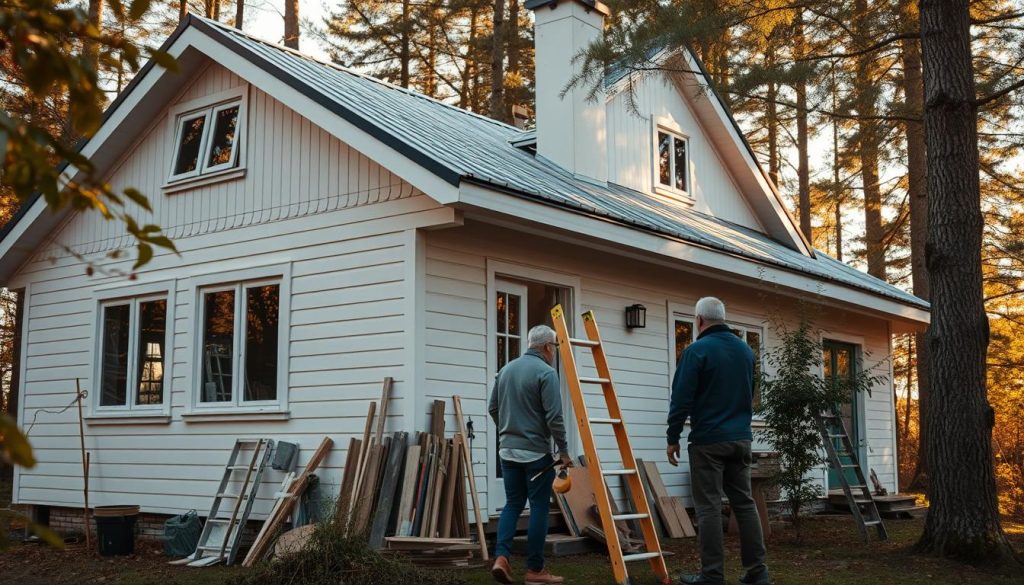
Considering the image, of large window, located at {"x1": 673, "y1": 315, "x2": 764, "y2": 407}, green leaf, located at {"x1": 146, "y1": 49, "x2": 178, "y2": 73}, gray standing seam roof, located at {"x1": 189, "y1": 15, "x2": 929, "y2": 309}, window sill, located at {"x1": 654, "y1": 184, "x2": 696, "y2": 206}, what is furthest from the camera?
window sill, located at {"x1": 654, "y1": 184, "x2": 696, "y2": 206}

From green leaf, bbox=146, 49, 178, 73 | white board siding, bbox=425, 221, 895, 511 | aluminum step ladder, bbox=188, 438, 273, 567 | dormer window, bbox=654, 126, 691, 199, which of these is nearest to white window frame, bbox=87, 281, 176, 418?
aluminum step ladder, bbox=188, 438, 273, 567

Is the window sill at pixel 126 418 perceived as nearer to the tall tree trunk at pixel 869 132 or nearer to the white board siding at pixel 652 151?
the white board siding at pixel 652 151

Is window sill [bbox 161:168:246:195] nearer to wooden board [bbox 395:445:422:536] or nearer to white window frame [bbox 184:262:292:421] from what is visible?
white window frame [bbox 184:262:292:421]

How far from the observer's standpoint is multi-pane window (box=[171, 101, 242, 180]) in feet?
36.2

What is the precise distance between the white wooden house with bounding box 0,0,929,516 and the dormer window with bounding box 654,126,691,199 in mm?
74

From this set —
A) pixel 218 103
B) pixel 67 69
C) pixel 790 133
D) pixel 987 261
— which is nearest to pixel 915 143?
pixel 987 261

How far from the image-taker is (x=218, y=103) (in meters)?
11.3

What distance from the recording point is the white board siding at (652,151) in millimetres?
13406

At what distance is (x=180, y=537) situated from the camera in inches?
384

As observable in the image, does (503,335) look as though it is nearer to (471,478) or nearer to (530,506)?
(471,478)

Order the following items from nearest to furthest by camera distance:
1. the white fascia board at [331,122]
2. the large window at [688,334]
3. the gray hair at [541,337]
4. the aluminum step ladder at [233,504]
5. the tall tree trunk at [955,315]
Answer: the gray hair at [541,337] < the tall tree trunk at [955,315] < the white fascia board at [331,122] < the aluminum step ladder at [233,504] < the large window at [688,334]

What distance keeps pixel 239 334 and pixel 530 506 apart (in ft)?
15.0

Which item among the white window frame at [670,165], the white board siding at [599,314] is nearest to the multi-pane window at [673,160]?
the white window frame at [670,165]

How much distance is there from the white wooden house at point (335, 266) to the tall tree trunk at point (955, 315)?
2806 millimetres
